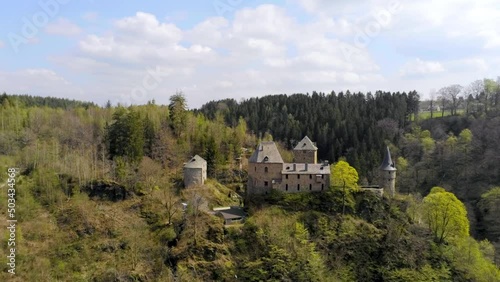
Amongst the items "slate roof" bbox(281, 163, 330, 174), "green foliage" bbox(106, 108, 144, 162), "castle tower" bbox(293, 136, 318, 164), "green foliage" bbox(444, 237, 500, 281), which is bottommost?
"green foliage" bbox(444, 237, 500, 281)

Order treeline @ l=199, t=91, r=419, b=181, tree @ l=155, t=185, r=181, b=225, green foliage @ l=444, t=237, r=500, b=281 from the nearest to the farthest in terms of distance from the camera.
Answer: green foliage @ l=444, t=237, r=500, b=281 < tree @ l=155, t=185, r=181, b=225 < treeline @ l=199, t=91, r=419, b=181

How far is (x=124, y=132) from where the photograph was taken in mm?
60188

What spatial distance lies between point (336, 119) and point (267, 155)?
54.3 metres

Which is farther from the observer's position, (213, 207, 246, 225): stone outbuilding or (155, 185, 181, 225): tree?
(155, 185, 181, 225): tree

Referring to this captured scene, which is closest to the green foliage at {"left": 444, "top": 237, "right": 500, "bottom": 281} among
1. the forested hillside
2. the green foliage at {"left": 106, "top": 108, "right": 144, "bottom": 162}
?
the forested hillside

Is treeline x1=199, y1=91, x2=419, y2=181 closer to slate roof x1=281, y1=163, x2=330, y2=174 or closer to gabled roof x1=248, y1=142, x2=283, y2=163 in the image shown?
slate roof x1=281, y1=163, x2=330, y2=174

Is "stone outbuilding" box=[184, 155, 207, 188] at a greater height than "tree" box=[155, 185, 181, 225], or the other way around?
"stone outbuilding" box=[184, 155, 207, 188]

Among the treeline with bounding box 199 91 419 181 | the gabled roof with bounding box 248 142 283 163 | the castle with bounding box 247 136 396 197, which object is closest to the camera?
the castle with bounding box 247 136 396 197

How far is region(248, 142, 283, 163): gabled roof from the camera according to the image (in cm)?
5144

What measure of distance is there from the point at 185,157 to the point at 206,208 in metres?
16.7

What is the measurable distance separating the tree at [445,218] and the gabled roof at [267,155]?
19.8 metres

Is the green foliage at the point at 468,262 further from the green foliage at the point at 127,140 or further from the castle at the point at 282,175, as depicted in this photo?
the green foliage at the point at 127,140

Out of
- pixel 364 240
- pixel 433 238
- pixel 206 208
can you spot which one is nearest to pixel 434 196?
pixel 433 238

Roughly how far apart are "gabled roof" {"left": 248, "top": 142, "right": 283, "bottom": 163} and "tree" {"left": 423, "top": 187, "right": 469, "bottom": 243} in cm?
1984
